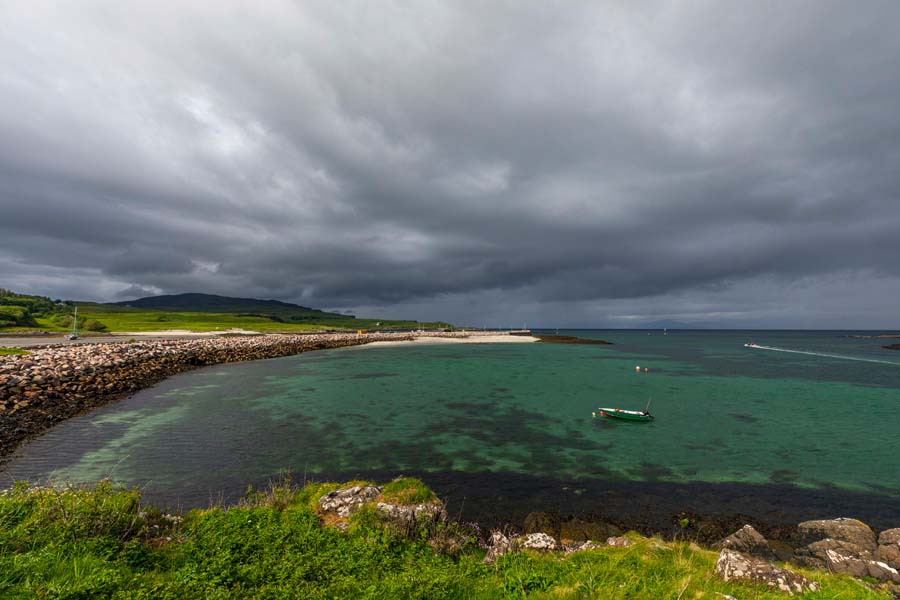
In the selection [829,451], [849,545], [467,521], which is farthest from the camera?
[829,451]

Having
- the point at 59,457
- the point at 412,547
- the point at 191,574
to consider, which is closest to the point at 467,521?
the point at 412,547

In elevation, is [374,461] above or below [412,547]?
below

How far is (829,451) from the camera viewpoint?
24438 millimetres

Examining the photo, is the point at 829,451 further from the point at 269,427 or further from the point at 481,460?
the point at 269,427

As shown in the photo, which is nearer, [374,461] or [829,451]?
[374,461]

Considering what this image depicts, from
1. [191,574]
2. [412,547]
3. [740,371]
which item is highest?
[191,574]

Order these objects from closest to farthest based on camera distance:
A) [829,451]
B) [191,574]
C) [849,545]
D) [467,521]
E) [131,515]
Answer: [191,574] < [131,515] < [849,545] < [467,521] < [829,451]

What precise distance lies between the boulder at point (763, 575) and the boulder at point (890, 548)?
7.38 m

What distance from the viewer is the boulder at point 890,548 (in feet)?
37.9

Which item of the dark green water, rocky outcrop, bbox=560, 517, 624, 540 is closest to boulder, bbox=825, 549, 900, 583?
the dark green water

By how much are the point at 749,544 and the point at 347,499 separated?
14195 millimetres

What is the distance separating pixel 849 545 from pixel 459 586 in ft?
48.0

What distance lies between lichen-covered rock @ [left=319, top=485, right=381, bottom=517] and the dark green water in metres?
6.71

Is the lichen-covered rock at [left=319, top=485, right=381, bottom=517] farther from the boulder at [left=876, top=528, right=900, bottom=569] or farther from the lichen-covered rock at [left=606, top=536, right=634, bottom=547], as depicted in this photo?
the boulder at [left=876, top=528, right=900, bottom=569]
